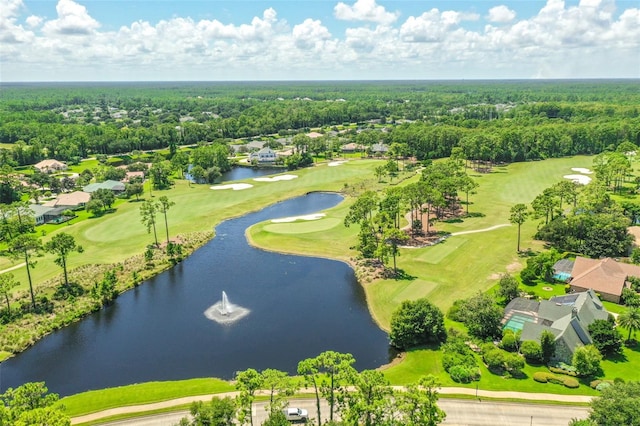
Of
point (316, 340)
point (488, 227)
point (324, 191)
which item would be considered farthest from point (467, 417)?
point (324, 191)

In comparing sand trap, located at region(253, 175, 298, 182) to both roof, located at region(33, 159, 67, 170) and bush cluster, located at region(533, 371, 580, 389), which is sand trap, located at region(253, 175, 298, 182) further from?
bush cluster, located at region(533, 371, 580, 389)

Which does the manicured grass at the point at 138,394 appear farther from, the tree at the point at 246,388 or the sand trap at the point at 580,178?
the sand trap at the point at 580,178

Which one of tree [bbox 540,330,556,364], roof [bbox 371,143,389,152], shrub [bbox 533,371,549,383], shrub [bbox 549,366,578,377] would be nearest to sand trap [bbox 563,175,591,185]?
roof [bbox 371,143,389,152]

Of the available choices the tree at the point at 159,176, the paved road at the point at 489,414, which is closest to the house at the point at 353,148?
the tree at the point at 159,176

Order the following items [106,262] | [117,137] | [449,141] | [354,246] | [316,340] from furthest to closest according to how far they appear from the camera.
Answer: [117,137], [449,141], [354,246], [106,262], [316,340]

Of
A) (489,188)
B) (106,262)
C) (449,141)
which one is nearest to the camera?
(106,262)

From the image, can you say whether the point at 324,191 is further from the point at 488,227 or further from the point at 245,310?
the point at 245,310

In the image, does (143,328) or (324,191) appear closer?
(143,328)

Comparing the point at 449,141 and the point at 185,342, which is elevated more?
the point at 449,141
